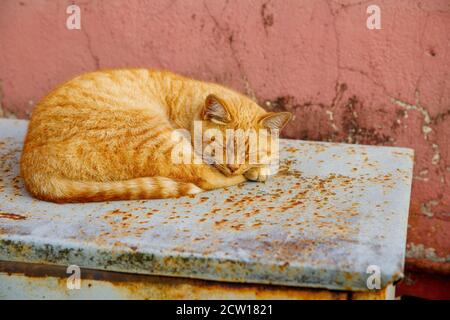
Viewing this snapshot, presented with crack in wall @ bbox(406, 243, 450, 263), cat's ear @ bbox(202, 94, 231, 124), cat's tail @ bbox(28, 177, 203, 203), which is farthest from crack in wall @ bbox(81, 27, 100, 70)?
crack in wall @ bbox(406, 243, 450, 263)

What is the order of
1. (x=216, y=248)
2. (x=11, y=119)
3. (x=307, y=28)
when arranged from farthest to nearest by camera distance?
(x=11, y=119) < (x=307, y=28) < (x=216, y=248)

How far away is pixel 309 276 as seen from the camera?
5.27ft

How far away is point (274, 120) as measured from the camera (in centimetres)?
243

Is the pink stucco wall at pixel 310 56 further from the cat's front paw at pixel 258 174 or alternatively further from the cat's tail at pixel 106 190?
the cat's tail at pixel 106 190

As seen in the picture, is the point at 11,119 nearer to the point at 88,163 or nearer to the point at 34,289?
the point at 88,163

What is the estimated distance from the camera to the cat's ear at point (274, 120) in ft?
7.84

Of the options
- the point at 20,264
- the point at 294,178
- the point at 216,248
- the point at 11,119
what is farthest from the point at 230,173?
the point at 11,119

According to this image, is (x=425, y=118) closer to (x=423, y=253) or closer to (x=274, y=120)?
(x=423, y=253)

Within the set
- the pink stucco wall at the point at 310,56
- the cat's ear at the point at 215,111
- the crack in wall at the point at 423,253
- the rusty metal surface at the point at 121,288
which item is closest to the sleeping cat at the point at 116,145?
the cat's ear at the point at 215,111

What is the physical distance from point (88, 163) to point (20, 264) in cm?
51

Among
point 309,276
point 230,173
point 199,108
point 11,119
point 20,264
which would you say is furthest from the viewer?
point 11,119

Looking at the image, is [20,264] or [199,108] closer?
[20,264]

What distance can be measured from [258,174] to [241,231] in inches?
22.2
